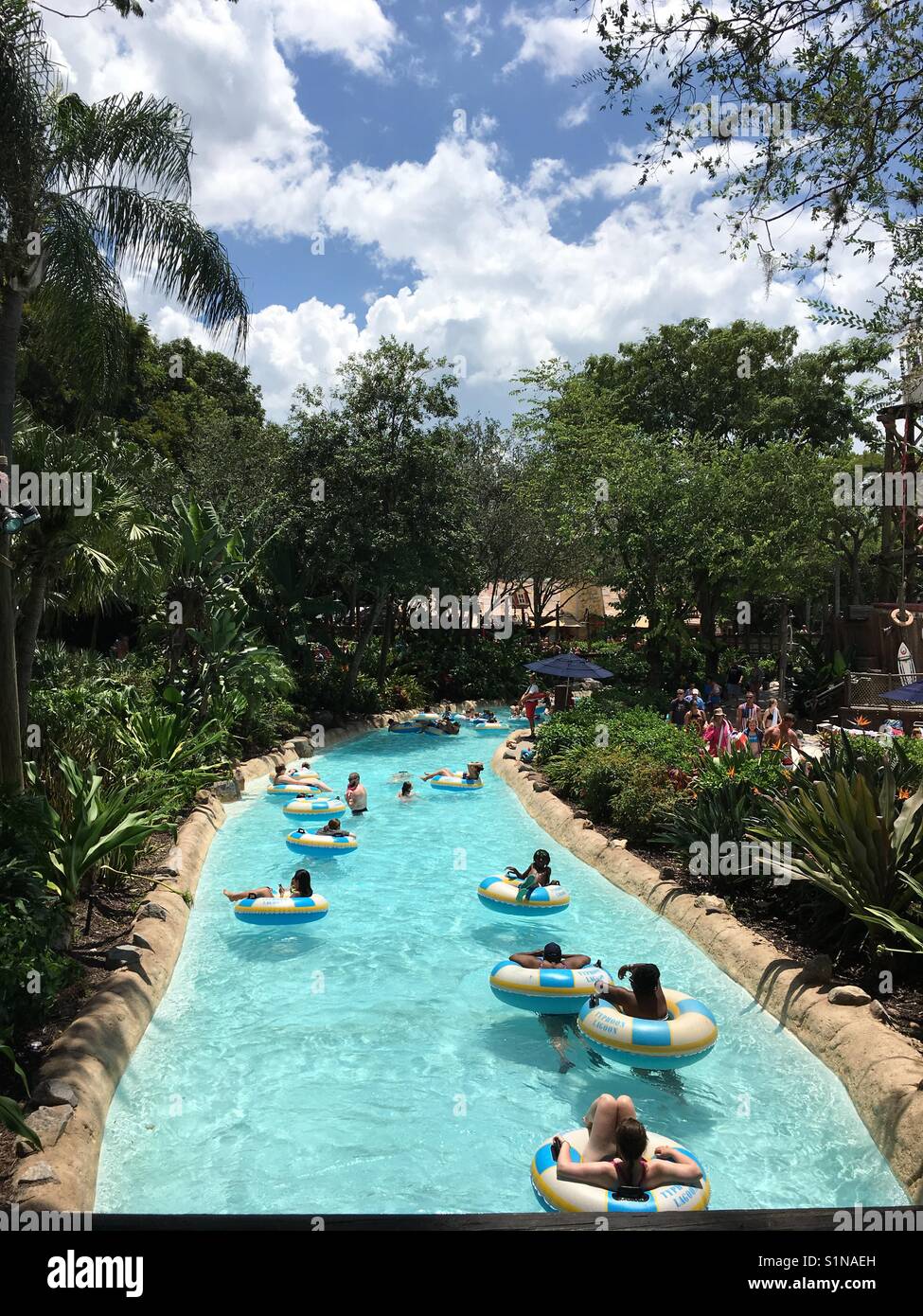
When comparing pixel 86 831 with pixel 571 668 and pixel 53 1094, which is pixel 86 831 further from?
pixel 571 668

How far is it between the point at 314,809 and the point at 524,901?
5064mm

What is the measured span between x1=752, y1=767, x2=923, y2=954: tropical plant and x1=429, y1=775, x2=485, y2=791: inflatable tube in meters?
9.74

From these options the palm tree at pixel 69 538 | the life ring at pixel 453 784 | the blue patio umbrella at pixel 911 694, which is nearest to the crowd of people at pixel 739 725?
the blue patio umbrella at pixel 911 694

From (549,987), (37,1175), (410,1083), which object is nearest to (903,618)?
(549,987)

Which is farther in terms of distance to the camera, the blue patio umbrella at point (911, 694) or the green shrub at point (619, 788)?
the blue patio umbrella at point (911, 694)

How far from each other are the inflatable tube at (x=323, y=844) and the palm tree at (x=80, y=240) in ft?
16.7

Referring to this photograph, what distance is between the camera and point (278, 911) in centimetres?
980

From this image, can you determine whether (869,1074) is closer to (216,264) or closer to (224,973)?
(224,973)

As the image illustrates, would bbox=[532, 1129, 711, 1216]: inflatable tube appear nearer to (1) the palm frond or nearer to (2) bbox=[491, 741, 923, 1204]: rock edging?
(2) bbox=[491, 741, 923, 1204]: rock edging

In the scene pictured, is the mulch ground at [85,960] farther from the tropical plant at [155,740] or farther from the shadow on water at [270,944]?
the tropical plant at [155,740]

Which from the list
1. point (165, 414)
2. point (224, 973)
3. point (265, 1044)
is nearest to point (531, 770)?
point (224, 973)

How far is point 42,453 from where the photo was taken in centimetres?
915

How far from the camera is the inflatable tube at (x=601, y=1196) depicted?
4.89 m
